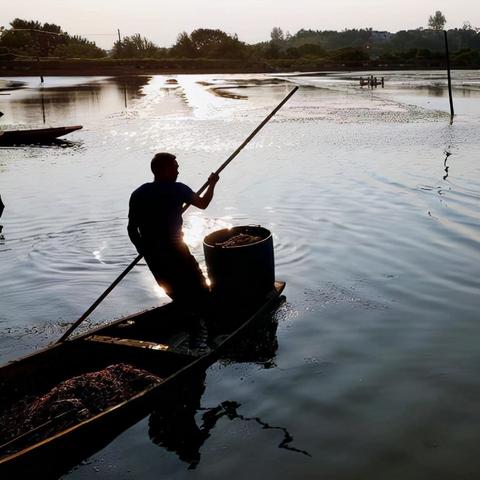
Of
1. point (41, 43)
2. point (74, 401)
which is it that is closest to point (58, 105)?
point (74, 401)

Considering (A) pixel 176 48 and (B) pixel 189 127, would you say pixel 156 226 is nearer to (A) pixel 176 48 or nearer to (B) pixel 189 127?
(B) pixel 189 127

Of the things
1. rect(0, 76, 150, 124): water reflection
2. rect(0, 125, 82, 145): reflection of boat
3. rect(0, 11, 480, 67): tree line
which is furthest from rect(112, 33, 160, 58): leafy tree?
rect(0, 125, 82, 145): reflection of boat

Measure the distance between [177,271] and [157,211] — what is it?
795mm

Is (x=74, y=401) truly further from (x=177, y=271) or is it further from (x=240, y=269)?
(x=240, y=269)

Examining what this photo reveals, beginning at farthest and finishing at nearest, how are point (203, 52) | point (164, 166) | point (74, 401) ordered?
point (203, 52)
point (164, 166)
point (74, 401)

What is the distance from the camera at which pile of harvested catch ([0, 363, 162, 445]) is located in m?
4.80

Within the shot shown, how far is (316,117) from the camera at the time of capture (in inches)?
1417

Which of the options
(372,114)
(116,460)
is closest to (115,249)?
(116,460)

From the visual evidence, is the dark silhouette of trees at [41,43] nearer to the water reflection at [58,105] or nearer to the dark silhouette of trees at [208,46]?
the dark silhouette of trees at [208,46]

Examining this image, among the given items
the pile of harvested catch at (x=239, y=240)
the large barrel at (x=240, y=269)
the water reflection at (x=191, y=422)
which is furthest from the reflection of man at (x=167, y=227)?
the water reflection at (x=191, y=422)

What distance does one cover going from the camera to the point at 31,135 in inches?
1011

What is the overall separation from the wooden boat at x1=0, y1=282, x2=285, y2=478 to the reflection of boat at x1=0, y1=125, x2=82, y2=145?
68.9ft

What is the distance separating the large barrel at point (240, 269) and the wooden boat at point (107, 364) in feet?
0.60

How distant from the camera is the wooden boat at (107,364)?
4.41 metres
